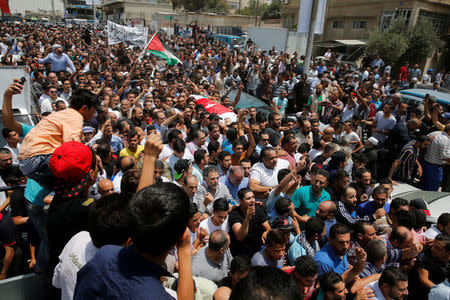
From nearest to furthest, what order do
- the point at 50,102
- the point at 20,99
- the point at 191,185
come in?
1. the point at 191,185
2. the point at 20,99
3. the point at 50,102

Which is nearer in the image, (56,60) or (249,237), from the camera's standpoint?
(249,237)

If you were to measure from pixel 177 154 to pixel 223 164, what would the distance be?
741mm

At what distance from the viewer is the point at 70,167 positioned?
1.96m

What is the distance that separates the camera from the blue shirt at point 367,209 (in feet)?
13.7

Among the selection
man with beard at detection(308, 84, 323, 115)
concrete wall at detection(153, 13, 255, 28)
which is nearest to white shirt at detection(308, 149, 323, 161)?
man with beard at detection(308, 84, 323, 115)

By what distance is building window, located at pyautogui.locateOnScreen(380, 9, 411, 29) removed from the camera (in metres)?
23.3

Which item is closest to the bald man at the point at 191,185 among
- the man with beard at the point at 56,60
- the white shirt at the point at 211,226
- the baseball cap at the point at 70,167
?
the white shirt at the point at 211,226

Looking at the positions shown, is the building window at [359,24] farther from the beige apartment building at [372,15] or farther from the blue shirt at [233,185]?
the blue shirt at [233,185]

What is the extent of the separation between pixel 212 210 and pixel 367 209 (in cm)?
212

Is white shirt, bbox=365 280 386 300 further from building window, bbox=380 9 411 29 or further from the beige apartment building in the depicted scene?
building window, bbox=380 9 411 29

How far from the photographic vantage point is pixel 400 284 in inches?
103

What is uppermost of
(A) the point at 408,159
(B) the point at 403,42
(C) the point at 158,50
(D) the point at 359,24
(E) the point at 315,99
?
(D) the point at 359,24

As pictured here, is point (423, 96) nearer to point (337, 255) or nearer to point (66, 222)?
point (337, 255)

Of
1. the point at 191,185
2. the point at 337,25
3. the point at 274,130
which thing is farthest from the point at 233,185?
the point at 337,25
